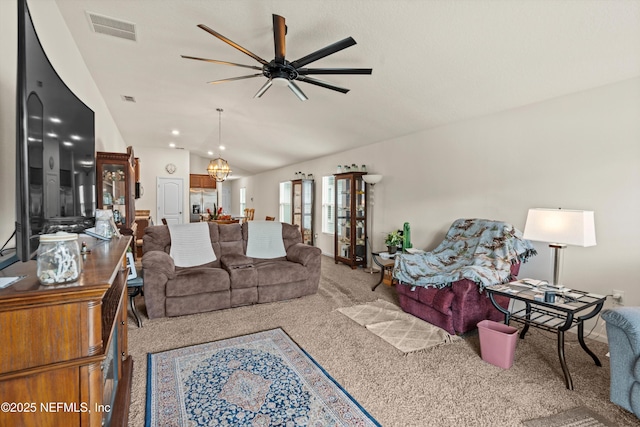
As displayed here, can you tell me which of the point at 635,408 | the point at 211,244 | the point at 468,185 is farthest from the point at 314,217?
the point at 635,408

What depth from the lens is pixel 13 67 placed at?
1620mm

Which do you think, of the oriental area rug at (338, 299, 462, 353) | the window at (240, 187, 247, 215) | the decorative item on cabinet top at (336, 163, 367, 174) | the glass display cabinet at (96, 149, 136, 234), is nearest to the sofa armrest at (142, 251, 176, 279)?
the glass display cabinet at (96, 149, 136, 234)

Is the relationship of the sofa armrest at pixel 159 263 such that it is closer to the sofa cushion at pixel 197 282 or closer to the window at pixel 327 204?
the sofa cushion at pixel 197 282

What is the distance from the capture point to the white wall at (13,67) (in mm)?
1506

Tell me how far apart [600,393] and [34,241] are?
3.27 m

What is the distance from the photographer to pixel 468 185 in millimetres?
3943

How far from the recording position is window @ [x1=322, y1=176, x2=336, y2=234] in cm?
701

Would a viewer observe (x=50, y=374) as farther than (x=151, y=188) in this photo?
No

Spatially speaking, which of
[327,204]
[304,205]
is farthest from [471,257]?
[304,205]

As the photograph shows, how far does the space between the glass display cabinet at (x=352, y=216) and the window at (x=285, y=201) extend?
329 cm

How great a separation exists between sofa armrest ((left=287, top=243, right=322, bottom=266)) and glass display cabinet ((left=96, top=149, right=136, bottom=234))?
218cm

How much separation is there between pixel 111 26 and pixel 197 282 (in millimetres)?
2634

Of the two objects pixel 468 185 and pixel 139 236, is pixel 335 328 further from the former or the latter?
pixel 139 236

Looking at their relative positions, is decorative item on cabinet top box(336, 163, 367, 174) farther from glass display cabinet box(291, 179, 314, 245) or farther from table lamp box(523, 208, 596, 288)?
table lamp box(523, 208, 596, 288)
